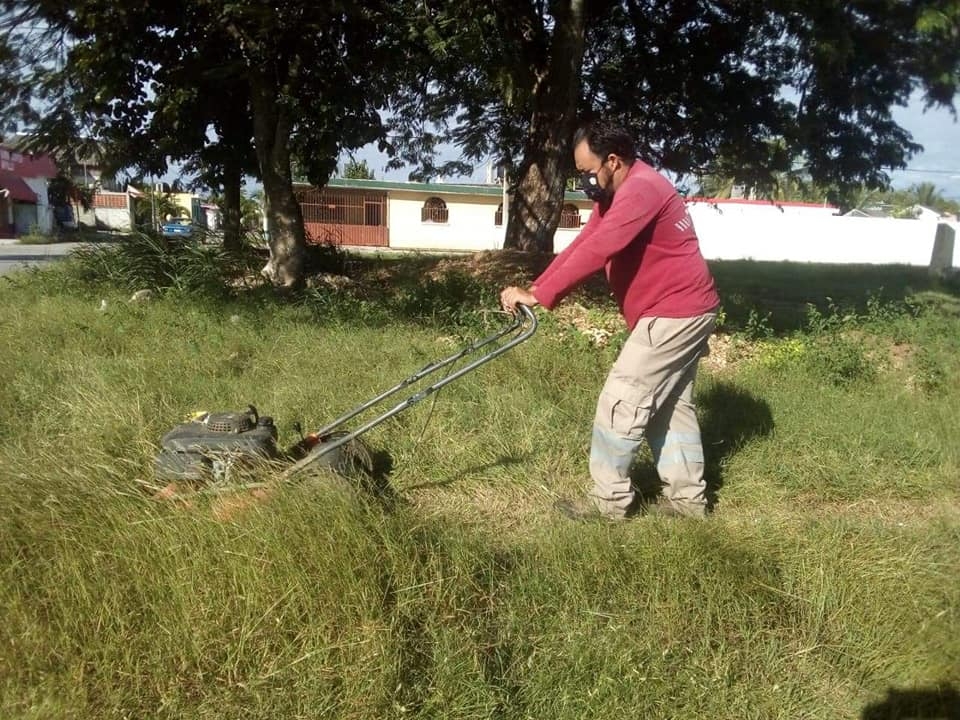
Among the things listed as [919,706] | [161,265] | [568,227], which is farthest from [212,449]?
[568,227]

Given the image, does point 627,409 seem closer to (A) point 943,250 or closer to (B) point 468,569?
(B) point 468,569

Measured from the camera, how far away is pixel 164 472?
3311mm

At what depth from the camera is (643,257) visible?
3.55 m

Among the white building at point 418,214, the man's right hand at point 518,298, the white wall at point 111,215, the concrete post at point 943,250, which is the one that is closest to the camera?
the man's right hand at point 518,298

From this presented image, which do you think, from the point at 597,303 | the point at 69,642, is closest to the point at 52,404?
the point at 69,642

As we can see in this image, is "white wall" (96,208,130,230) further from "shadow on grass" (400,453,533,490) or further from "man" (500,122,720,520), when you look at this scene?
"man" (500,122,720,520)

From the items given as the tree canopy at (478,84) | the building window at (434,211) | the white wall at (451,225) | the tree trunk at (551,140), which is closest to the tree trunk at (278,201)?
the tree canopy at (478,84)

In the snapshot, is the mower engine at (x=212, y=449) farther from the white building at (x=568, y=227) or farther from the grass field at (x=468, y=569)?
the white building at (x=568, y=227)

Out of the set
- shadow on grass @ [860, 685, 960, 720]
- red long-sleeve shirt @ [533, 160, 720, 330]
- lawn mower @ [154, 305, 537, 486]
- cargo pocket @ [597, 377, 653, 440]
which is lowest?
shadow on grass @ [860, 685, 960, 720]

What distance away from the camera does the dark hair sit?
3.49 metres

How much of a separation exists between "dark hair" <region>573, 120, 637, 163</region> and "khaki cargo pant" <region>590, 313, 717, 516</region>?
2.42ft

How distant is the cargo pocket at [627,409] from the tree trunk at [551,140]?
6.29 meters

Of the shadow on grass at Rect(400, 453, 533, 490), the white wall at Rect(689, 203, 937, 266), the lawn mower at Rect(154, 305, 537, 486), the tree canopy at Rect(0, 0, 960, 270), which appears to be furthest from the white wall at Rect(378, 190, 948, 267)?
the lawn mower at Rect(154, 305, 537, 486)

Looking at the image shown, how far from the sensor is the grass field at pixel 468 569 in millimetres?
2523
